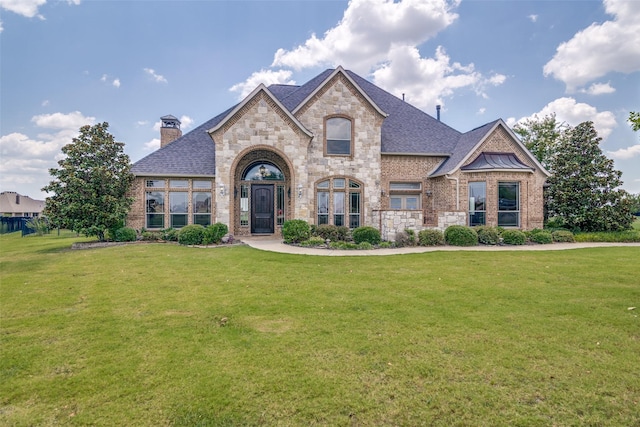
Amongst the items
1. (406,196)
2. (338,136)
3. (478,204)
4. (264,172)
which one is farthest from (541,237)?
(264,172)

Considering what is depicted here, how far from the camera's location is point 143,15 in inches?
627

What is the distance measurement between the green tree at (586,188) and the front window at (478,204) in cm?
448

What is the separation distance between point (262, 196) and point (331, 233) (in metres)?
4.96

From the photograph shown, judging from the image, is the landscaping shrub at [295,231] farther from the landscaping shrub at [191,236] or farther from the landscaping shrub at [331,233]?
the landscaping shrub at [191,236]

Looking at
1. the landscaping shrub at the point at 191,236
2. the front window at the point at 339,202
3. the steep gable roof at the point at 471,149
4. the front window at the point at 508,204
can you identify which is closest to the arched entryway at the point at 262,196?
the front window at the point at 339,202

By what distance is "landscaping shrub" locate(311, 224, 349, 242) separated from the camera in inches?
576

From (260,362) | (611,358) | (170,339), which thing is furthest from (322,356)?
(611,358)

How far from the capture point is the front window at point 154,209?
1667 centimetres

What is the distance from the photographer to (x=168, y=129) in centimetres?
2036

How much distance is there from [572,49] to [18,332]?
25013mm

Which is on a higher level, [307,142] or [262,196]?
[307,142]

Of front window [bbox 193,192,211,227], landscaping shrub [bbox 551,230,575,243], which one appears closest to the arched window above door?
front window [bbox 193,192,211,227]

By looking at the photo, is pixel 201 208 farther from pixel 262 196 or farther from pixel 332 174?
pixel 332 174

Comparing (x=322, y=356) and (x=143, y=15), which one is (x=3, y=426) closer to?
(x=322, y=356)
